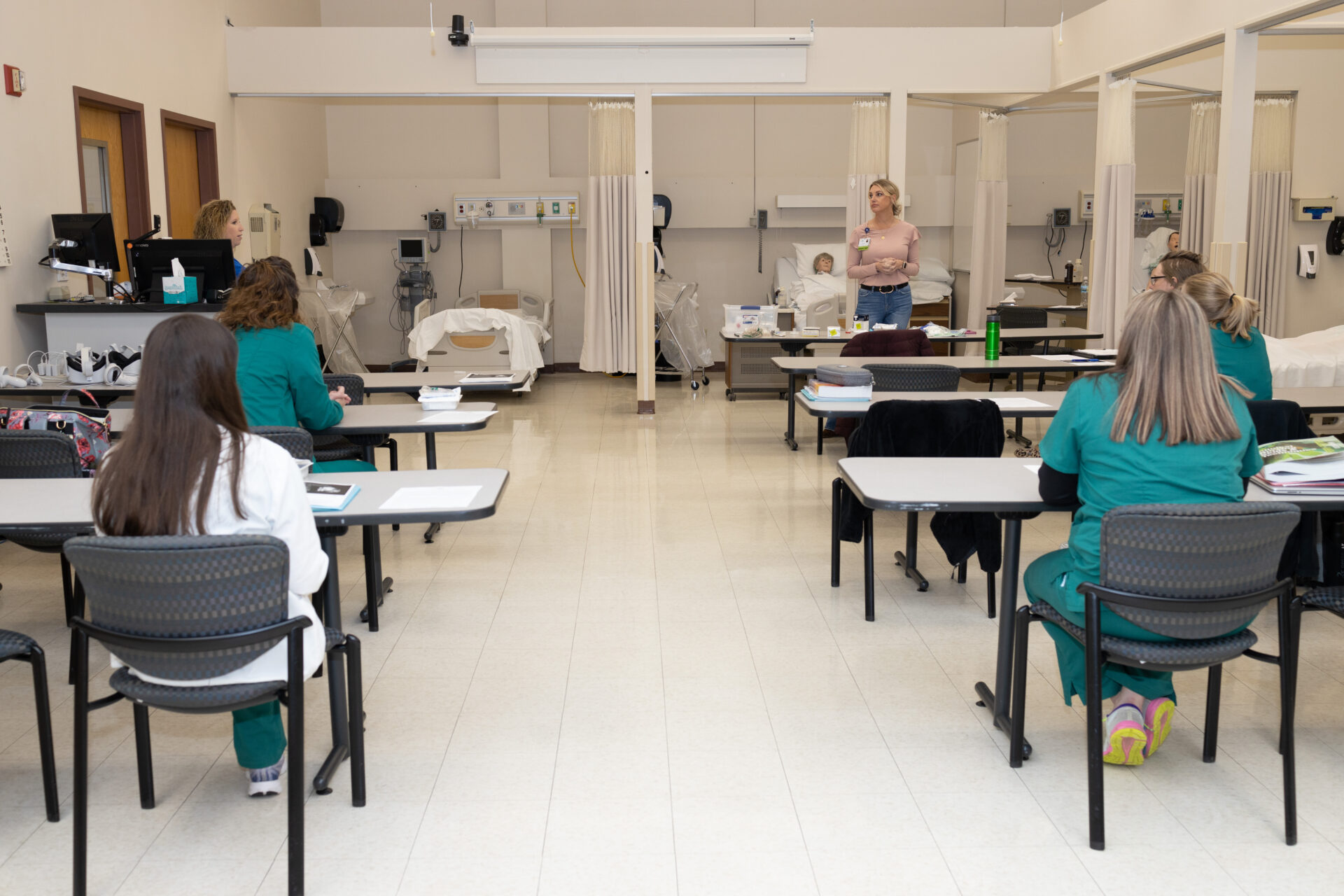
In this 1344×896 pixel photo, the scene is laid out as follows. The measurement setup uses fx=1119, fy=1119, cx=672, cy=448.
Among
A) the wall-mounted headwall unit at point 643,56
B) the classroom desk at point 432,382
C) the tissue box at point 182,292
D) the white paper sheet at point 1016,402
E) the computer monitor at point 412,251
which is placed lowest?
the white paper sheet at point 1016,402

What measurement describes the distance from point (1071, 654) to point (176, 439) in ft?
6.96

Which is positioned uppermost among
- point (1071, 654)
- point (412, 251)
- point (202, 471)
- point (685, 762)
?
point (412, 251)

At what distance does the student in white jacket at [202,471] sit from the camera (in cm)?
216

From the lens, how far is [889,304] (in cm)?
755

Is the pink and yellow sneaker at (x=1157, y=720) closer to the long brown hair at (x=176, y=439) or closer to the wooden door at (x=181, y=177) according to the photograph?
the long brown hair at (x=176, y=439)

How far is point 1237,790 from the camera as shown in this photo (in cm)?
273

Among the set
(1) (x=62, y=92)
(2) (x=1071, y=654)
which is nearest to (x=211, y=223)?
(1) (x=62, y=92)

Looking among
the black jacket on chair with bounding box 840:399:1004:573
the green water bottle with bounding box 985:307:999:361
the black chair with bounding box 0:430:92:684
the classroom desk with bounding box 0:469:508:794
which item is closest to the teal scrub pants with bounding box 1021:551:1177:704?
the black jacket on chair with bounding box 840:399:1004:573

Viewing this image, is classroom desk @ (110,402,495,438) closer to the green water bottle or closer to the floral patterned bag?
the floral patterned bag

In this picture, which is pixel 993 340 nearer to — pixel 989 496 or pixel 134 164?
pixel 989 496

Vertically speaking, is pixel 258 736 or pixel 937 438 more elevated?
pixel 937 438

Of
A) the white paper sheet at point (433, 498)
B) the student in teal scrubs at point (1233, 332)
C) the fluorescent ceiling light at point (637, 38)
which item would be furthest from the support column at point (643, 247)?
the white paper sheet at point (433, 498)

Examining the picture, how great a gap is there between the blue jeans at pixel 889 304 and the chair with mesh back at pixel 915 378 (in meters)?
2.32

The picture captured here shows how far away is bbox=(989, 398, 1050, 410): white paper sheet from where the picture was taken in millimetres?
4543
